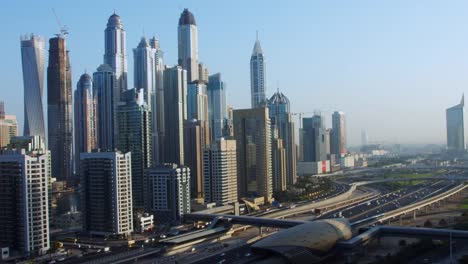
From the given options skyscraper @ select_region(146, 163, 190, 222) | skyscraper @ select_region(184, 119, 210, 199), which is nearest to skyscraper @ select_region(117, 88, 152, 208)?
skyscraper @ select_region(146, 163, 190, 222)

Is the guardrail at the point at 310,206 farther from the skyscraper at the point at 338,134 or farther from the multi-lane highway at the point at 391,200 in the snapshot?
the skyscraper at the point at 338,134

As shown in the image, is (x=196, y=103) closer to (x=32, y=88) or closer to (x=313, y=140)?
(x=32, y=88)

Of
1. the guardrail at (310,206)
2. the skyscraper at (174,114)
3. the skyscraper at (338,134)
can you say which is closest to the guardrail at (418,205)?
the guardrail at (310,206)

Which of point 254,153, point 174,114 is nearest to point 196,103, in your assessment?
point 174,114

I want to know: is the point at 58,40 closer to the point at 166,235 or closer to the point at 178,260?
the point at 166,235

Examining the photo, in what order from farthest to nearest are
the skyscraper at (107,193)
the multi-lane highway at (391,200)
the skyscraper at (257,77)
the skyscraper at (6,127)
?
the skyscraper at (257,77), the skyscraper at (6,127), the multi-lane highway at (391,200), the skyscraper at (107,193)

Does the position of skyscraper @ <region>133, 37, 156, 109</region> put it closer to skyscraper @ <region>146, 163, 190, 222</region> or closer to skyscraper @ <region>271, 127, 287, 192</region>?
skyscraper @ <region>271, 127, 287, 192</region>
